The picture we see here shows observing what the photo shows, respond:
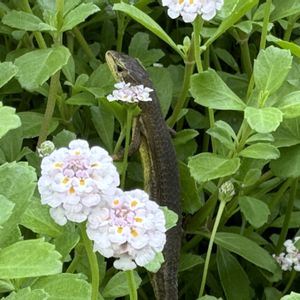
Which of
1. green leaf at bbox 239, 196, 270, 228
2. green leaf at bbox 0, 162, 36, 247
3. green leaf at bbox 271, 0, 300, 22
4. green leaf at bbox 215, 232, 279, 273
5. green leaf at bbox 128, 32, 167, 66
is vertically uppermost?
green leaf at bbox 0, 162, 36, 247

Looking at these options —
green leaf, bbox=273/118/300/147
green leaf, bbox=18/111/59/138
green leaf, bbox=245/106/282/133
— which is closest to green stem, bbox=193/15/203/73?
green leaf, bbox=245/106/282/133

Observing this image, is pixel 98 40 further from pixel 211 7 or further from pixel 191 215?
pixel 211 7

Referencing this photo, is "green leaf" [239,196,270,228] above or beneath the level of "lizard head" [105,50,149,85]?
beneath

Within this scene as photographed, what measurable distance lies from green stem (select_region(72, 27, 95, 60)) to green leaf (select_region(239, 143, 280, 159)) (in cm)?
45

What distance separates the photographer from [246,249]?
5.03ft

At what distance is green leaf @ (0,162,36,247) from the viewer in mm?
948


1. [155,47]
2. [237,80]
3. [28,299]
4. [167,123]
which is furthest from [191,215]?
[28,299]

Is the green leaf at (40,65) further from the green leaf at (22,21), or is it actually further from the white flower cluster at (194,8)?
the white flower cluster at (194,8)

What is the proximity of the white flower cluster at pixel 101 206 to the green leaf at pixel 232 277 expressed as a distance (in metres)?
0.77

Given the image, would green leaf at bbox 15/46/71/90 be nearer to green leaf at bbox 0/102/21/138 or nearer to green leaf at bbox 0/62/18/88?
green leaf at bbox 0/62/18/88

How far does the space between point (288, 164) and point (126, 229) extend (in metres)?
0.74

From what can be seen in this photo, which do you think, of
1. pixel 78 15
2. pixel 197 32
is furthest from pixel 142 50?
pixel 197 32

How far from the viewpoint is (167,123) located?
5.45ft

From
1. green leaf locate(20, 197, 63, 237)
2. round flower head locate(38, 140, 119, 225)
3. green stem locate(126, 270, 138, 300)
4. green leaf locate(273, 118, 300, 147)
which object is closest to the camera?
round flower head locate(38, 140, 119, 225)
